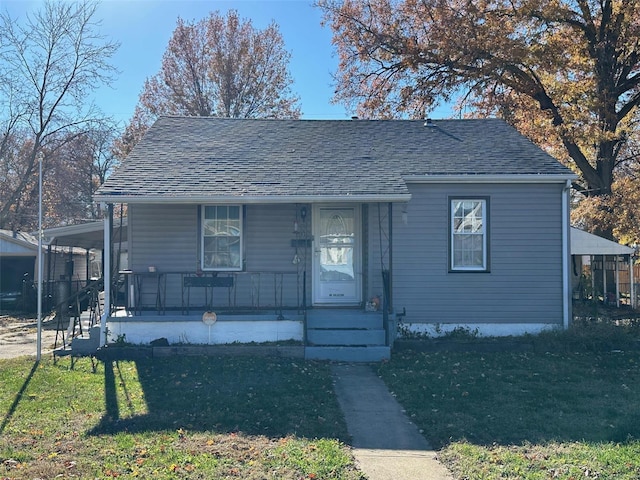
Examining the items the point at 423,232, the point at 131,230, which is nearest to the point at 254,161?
the point at 131,230

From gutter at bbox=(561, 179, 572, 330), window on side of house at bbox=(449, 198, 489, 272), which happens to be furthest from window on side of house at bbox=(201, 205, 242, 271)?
gutter at bbox=(561, 179, 572, 330)

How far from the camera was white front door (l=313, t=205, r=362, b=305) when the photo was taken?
11.3 metres

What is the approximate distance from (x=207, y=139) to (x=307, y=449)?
28.8ft

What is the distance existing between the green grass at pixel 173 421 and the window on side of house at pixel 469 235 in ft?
12.6

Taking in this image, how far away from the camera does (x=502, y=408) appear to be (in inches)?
269

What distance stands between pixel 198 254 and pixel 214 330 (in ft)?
5.56

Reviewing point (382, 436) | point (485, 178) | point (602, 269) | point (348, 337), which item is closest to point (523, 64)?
point (602, 269)

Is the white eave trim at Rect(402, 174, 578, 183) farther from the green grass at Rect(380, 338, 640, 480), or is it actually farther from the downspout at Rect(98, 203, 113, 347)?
the downspout at Rect(98, 203, 113, 347)

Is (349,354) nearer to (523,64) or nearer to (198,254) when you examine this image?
(198,254)

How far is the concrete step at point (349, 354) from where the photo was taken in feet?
31.5

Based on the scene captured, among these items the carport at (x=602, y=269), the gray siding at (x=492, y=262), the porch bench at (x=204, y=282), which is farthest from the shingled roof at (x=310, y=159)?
the carport at (x=602, y=269)

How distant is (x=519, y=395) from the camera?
743 cm

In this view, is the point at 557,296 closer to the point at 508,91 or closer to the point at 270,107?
the point at 508,91

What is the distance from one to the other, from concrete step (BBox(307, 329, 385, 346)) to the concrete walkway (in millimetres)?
1362
